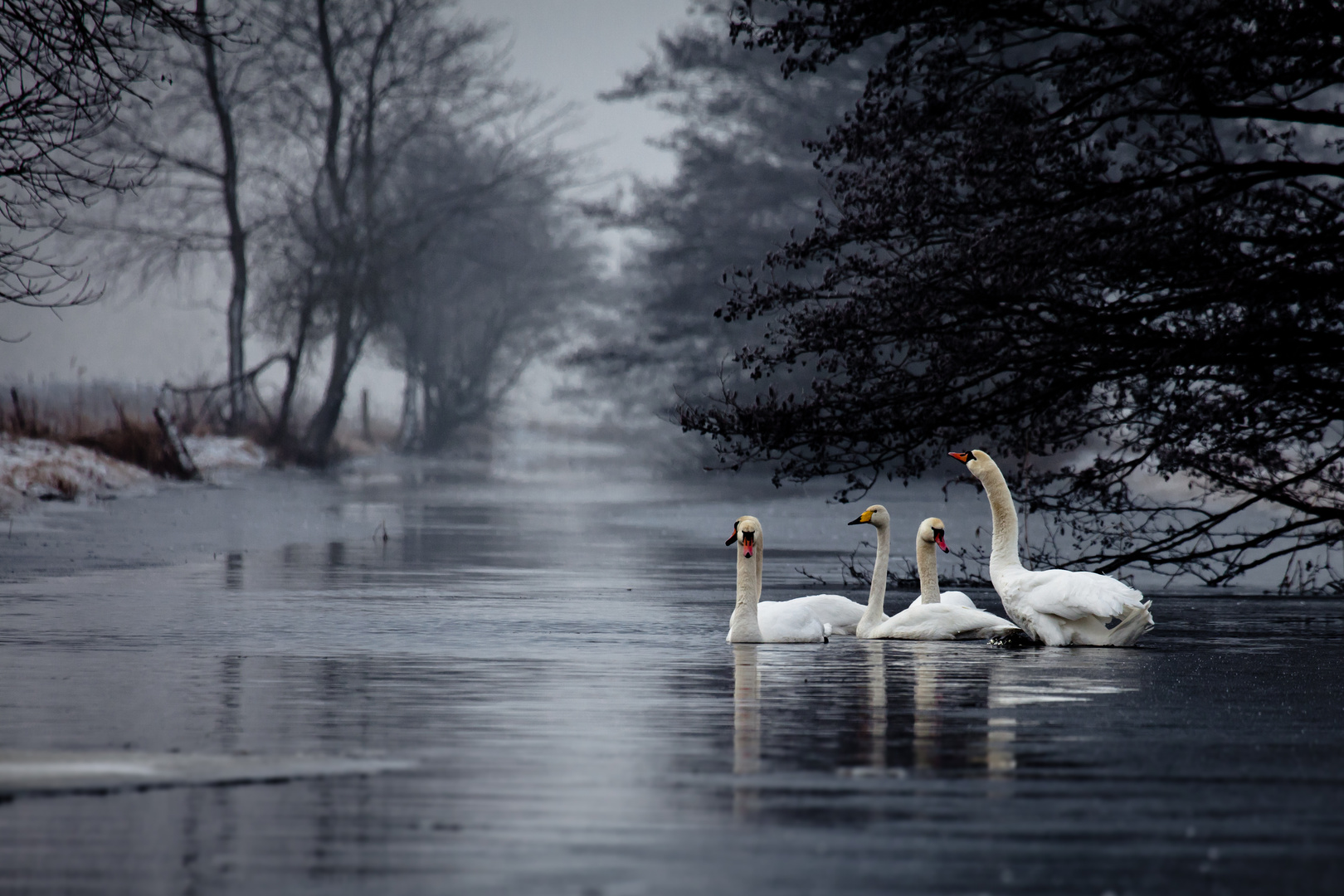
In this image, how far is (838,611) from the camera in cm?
1457

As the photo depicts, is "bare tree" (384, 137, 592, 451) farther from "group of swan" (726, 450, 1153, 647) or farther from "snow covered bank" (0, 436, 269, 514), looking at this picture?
"group of swan" (726, 450, 1153, 647)

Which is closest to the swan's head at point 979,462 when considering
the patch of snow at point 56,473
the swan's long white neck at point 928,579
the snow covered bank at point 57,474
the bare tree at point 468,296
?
the swan's long white neck at point 928,579

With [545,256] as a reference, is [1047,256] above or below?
below

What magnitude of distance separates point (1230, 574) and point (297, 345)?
38686 millimetres

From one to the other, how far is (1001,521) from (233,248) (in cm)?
4202

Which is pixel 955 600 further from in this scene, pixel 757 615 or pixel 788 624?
pixel 757 615

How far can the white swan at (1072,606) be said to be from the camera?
12.9m

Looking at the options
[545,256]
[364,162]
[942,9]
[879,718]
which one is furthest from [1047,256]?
[545,256]

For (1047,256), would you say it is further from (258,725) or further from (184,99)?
(184,99)

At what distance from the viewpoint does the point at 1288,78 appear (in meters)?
14.6

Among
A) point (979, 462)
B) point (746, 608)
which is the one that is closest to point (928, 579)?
point (979, 462)

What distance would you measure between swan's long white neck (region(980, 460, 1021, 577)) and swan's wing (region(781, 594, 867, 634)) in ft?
3.67

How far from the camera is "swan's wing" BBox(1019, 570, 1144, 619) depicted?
42.4ft

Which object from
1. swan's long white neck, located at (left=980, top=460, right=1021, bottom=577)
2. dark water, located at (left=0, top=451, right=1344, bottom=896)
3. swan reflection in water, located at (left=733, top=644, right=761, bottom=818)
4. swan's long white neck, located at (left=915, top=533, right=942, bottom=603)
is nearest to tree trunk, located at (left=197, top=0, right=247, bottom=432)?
dark water, located at (left=0, top=451, right=1344, bottom=896)
